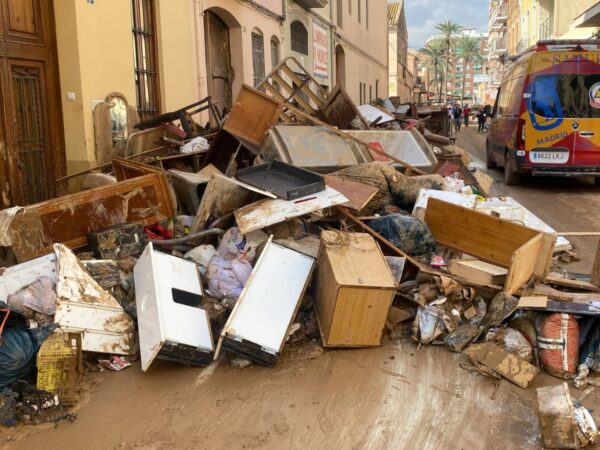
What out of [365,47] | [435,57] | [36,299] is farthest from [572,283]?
[435,57]

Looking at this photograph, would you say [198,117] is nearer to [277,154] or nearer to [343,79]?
[277,154]

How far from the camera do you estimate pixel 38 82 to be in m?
7.57

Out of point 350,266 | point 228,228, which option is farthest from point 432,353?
point 228,228

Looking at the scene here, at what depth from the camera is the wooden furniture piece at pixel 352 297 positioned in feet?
13.5

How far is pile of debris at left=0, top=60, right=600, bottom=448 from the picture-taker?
12.8ft

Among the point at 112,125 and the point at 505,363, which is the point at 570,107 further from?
the point at 505,363

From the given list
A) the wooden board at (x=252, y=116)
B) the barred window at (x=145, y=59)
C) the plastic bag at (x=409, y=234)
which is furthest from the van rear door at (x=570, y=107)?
the barred window at (x=145, y=59)

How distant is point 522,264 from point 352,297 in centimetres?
140

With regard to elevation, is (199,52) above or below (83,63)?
above

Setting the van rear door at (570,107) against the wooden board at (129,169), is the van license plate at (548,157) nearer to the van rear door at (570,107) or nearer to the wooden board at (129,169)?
the van rear door at (570,107)

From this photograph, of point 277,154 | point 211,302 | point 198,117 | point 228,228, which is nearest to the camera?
point 211,302

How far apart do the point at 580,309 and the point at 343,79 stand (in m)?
21.3

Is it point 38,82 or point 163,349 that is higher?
point 38,82

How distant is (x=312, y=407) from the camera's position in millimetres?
A: 3582
